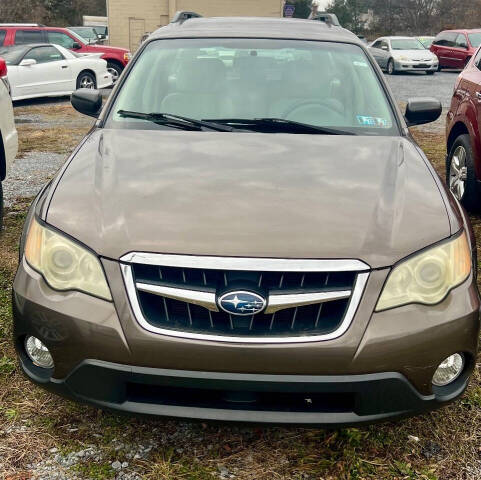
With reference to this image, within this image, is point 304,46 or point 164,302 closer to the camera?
point 164,302

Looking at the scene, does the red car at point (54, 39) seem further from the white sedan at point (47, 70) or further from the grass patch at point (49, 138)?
the grass patch at point (49, 138)

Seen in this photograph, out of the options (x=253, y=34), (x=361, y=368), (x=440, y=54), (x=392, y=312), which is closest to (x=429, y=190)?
(x=392, y=312)

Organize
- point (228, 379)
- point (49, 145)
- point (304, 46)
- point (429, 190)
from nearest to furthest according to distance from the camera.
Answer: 1. point (228, 379)
2. point (429, 190)
3. point (304, 46)
4. point (49, 145)

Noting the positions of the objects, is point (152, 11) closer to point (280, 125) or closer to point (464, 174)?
point (464, 174)

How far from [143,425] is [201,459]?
1.03 ft

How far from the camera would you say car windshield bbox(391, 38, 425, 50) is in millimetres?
23422

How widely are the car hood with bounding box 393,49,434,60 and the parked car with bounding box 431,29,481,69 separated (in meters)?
1.39

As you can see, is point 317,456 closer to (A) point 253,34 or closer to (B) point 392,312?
(B) point 392,312

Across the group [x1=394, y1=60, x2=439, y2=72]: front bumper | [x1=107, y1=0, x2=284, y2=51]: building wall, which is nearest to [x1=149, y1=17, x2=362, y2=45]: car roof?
[x1=394, y1=60, x2=439, y2=72]: front bumper

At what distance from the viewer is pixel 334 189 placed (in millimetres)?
2424

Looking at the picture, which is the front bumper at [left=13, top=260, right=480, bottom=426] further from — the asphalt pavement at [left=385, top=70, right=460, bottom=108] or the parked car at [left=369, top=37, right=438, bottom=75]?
the parked car at [left=369, top=37, right=438, bottom=75]

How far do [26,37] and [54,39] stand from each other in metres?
0.76

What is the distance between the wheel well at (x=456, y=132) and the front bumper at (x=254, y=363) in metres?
3.52

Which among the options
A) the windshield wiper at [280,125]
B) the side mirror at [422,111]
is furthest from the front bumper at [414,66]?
the windshield wiper at [280,125]
